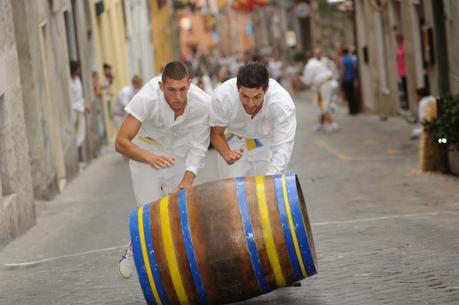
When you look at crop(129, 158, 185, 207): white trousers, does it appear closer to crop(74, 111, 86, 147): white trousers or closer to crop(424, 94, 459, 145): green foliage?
crop(424, 94, 459, 145): green foliage

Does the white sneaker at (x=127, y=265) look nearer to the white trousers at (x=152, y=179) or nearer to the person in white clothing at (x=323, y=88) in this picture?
the white trousers at (x=152, y=179)

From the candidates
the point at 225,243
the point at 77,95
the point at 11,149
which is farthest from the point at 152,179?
the point at 77,95

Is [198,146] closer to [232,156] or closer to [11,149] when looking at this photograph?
[232,156]

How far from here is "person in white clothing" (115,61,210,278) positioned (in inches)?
400

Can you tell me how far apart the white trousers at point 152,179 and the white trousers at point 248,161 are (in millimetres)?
363

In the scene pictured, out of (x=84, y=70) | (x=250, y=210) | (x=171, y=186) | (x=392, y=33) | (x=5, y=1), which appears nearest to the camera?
(x=250, y=210)

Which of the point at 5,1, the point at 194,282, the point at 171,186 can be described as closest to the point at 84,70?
the point at 5,1

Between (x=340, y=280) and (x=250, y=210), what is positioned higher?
(x=250, y=210)

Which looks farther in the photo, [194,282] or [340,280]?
[340,280]

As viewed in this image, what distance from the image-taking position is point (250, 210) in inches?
354

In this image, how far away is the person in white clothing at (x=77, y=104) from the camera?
25703mm

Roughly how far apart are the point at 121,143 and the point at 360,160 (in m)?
12.8

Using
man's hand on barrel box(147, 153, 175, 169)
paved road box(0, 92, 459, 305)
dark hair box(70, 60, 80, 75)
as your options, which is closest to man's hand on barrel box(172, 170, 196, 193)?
man's hand on barrel box(147, 153, 175, 169)

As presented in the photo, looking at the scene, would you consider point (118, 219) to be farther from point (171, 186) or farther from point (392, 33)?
point (392, 33)
